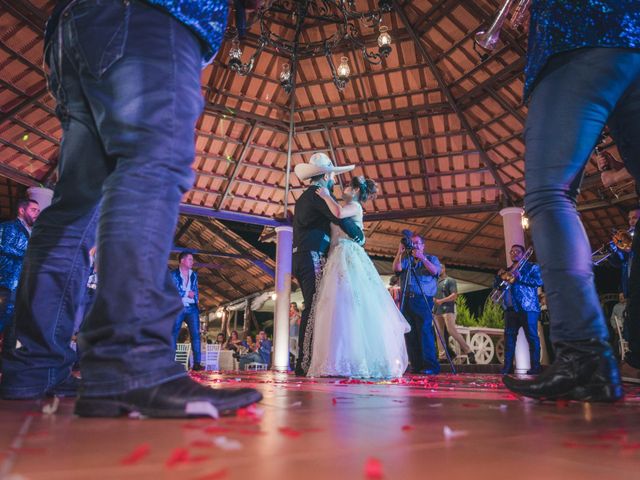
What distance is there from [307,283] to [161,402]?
2952mm

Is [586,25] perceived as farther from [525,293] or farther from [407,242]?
[525,293]

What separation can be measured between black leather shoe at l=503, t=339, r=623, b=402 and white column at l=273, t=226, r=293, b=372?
8.97 meters

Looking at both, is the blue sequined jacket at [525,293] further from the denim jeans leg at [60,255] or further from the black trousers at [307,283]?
the denim jeans leg at [60,255]

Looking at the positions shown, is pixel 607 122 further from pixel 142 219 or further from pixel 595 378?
pixel 142 219

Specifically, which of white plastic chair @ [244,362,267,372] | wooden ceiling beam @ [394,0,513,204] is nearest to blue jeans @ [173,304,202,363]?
white plastic chair @ [244,362,267,372]

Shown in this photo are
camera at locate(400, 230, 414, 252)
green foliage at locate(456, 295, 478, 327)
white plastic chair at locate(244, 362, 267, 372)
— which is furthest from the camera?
white plastic chair at locate(244, 362, 267, 372)

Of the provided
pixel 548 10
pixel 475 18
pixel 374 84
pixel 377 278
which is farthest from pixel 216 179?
pixel 548 10

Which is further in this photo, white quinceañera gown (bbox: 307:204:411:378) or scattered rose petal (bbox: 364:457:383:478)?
white quinceañera gown (bbox: 307:204:411:378)

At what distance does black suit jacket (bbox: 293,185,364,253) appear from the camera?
147 inches

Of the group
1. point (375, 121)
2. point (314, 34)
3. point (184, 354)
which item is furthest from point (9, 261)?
point (375, 121)

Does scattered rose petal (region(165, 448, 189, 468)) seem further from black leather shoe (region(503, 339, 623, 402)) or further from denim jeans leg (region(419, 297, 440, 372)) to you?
denim jeans leg (region(419, 297, 440, 372))

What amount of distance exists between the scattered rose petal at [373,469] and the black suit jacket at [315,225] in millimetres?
3202

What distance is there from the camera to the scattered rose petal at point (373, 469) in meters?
0.47

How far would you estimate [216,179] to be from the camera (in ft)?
33.9
